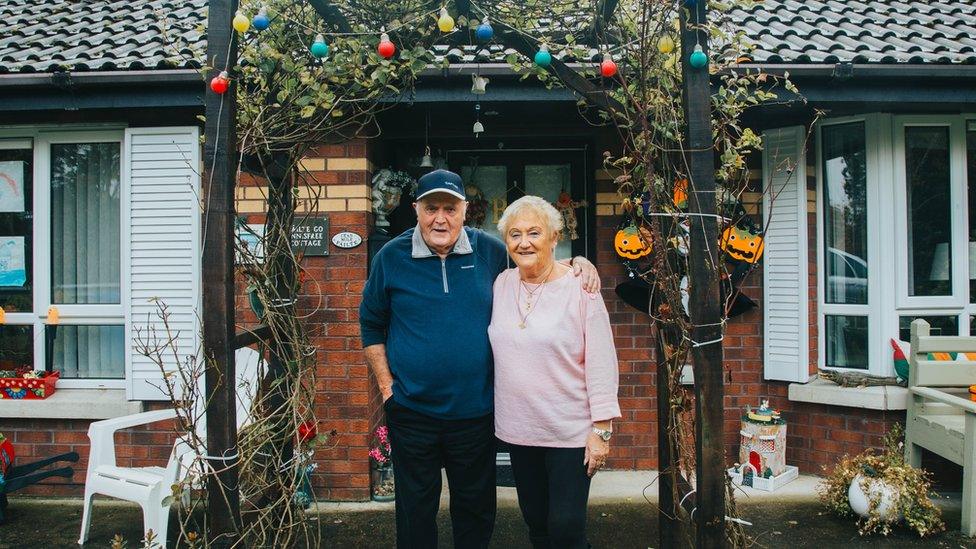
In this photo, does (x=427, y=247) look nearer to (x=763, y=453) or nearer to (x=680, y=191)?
(x=680, y=191)

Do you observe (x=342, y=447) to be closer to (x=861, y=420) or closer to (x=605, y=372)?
(x=605, y=372)

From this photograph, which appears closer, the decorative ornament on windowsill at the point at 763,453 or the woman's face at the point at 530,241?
the woman's face at the point at 530,241

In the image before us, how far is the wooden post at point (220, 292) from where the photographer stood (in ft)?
7.83

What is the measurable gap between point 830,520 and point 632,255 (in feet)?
6.95

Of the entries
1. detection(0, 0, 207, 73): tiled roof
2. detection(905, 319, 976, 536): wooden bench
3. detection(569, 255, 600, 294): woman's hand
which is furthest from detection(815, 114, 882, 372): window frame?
detection(0, 0, 207, 73): tiled roof

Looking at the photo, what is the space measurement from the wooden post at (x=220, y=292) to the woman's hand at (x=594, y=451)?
1314mm

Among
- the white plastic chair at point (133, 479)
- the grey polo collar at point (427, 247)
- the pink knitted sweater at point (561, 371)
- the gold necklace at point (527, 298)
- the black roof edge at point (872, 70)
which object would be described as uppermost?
the black roof edge at point (872, 70)

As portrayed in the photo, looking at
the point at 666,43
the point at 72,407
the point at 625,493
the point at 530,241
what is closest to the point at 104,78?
the point at 72,407

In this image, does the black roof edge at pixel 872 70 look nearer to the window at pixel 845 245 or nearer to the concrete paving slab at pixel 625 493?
the window at pixel 845 245

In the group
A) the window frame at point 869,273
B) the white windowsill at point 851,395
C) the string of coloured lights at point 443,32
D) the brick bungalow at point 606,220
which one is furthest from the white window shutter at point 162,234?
the window frame at point 869,273

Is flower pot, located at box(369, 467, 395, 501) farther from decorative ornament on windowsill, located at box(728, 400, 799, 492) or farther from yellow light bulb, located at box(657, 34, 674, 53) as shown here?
yellow light bulb, located at box(657, 34, 674, 53)

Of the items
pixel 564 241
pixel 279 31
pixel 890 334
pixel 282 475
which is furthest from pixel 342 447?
pixel 890 334

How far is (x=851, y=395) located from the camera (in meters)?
4.63

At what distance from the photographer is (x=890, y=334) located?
4730 mm
